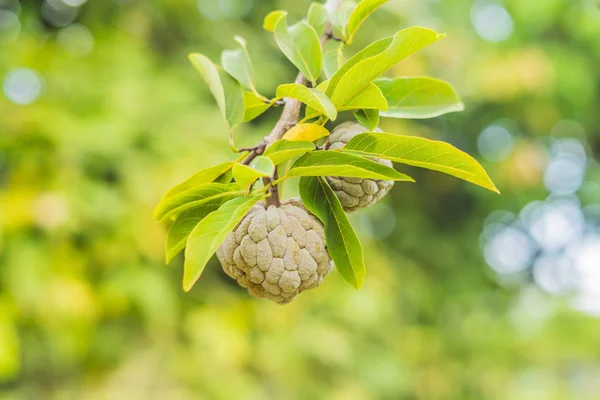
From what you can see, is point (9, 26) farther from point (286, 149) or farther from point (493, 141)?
point (493, 141)

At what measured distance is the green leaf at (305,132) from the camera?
61 centimetres

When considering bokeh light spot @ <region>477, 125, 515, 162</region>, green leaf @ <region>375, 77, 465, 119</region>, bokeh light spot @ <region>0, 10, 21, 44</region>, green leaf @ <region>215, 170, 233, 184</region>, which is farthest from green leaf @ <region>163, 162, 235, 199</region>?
bokeh light spot @ <region>477, 125, 515, 162</region>

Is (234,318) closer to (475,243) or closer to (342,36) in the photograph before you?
(342,36)

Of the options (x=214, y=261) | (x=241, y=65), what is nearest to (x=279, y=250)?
(x=241, y=65)

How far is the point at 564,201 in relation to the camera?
5.27 metres

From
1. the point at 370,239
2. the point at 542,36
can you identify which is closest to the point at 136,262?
the point at 370,239

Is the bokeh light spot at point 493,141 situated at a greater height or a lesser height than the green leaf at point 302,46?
lesser

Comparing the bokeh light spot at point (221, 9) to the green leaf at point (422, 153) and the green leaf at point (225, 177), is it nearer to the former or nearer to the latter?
the green leaf at point (225, 177)

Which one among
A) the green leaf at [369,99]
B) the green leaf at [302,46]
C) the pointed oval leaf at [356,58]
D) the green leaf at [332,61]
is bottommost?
the green leaf at [332,61]

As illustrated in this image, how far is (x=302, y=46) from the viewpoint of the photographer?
71 cm

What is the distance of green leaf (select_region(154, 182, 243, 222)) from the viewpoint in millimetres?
627

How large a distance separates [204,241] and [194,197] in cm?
10

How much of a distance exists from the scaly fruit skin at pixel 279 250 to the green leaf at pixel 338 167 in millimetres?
73

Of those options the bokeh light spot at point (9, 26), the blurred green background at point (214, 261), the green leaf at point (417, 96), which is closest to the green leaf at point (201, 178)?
the green leaf at point (417, 96)
